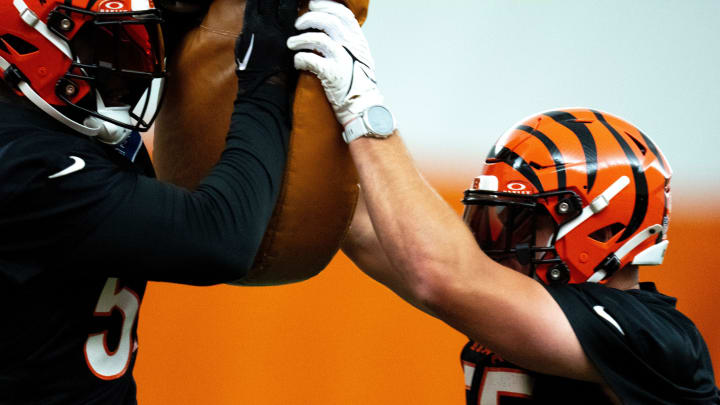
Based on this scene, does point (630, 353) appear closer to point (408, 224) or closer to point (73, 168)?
point (408, 224)

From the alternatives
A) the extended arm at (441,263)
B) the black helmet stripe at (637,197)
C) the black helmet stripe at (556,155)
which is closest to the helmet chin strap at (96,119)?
the extended arm at (441,263)

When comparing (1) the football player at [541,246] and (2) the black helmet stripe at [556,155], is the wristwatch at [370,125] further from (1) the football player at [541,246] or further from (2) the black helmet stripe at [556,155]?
(2) the black helmet stripe at [556,155]

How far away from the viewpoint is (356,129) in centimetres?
129

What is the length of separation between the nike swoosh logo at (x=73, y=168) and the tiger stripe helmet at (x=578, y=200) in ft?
2.77

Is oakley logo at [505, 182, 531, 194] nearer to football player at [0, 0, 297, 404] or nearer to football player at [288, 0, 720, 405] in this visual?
football player at [288, 0, 720, 405]

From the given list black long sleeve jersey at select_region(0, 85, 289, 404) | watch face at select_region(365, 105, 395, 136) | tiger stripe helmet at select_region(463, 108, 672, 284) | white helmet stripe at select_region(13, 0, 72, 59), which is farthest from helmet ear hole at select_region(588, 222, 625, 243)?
white helmet stripe at select_region(13, 0, 72, 59)

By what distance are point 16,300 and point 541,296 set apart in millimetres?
945

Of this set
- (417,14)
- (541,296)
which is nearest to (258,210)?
(541,296)

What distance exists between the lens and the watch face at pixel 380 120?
4.24 feet

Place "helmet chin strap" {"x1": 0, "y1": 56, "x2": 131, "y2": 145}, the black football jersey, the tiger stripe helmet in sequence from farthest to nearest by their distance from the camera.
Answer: the tiger stripe helmet → the black football jersey → "helmet chin strap" {"x1": 0, "y1": 56, "x2": 131, "y2": 145}

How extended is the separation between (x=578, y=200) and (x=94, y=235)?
0.95 metres

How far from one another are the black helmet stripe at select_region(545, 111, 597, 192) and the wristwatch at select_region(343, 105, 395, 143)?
45 cm

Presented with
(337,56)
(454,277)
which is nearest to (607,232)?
(454,277)

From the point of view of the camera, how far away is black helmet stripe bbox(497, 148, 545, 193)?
146 centimetres
